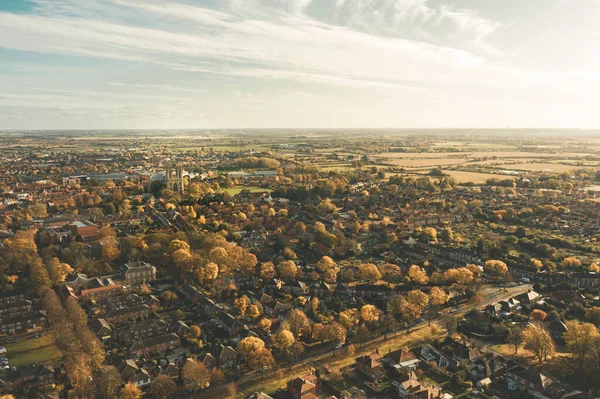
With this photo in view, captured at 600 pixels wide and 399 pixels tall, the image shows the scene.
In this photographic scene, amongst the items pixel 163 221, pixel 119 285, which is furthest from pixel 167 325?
pixel 163 221

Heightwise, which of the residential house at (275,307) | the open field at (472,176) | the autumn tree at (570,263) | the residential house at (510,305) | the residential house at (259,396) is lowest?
the residential house at (259,396)

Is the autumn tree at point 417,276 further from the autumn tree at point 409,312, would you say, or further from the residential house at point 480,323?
the residential house at point 480,323

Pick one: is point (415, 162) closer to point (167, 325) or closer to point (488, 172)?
point (488, 172)

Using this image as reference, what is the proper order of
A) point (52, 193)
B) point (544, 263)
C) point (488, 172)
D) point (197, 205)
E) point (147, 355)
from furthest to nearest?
1. point (488, 172)
2. point (52, 193)
3. point (197, 205)
4. point (544, 263)
5. point (147, 355)

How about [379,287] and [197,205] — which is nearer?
[379,287]

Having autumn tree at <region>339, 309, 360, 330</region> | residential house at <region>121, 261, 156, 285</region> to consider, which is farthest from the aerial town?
autumn tree at <region>339, 309, 360, 330</region>

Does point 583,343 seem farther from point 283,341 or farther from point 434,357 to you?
point 283,341

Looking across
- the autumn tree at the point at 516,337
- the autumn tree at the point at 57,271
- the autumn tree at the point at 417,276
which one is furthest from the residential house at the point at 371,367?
the autumn tree at the point at 57,271
